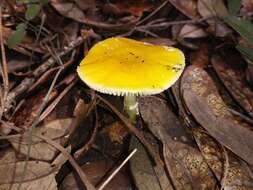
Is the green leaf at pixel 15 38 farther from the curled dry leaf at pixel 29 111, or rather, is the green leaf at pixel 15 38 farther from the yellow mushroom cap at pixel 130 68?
the yellow mushroom cap at pixel 130 68

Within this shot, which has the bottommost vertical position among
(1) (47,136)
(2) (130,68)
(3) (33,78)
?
(1) (47,136)

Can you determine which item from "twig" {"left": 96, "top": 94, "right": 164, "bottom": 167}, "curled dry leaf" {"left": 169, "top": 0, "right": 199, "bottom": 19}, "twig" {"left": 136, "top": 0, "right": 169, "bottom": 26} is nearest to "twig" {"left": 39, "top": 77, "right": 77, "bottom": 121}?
"twig" {"left": 96, "top": 94, "right": 164, "bottom": 167}

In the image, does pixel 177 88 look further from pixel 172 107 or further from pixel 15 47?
pixel 15 47

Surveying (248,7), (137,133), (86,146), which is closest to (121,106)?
(137,133)

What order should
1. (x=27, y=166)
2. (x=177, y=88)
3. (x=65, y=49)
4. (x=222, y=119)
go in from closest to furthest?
(x=27, y=166), (x=222, y=119), (x=177, y=88), (x=65, y=49)

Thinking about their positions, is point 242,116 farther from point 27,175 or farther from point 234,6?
point 27,175

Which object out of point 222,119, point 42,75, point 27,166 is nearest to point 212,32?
point 222,119
